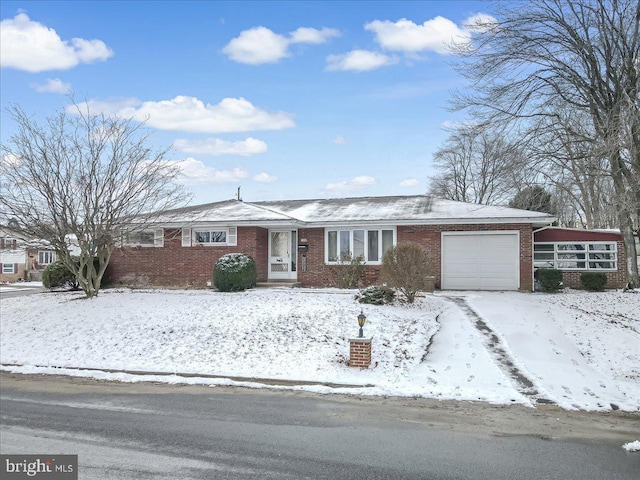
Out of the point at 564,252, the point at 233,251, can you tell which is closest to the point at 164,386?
the point at 233,251

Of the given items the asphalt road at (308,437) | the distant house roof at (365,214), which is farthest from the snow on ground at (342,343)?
the distant house roof at (365,214)

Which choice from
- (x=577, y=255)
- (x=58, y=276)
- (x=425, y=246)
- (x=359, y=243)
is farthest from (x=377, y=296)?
(x=58, y=276)

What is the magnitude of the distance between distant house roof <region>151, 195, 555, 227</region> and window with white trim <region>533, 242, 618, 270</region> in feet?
4.41

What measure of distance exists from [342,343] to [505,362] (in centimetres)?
310

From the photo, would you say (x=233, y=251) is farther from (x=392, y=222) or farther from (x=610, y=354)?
(x=610, y=354)

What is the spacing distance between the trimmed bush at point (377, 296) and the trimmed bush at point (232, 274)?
4.80m

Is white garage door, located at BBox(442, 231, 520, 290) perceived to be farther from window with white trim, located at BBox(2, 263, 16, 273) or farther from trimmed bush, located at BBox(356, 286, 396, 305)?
window with white trim, located at BBox(2, 263, 16, 273)

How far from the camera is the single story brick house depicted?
1791 centimetres

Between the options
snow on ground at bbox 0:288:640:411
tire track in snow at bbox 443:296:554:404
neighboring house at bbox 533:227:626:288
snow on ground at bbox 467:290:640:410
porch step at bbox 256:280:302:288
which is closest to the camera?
tire track in snow at bbox 443:296:554:404

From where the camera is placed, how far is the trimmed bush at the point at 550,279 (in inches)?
697

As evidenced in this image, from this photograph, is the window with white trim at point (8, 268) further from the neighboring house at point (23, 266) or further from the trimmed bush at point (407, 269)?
the trimmed bush at point (407, 269)

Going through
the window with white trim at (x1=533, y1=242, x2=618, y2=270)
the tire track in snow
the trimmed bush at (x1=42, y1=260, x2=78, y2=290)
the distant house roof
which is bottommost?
the tire track in snow

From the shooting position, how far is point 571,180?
59.1 ft

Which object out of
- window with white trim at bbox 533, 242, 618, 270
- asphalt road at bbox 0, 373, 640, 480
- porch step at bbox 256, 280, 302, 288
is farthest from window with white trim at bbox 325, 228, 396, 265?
asphalt road at bbox 0, 373, 640, 480
